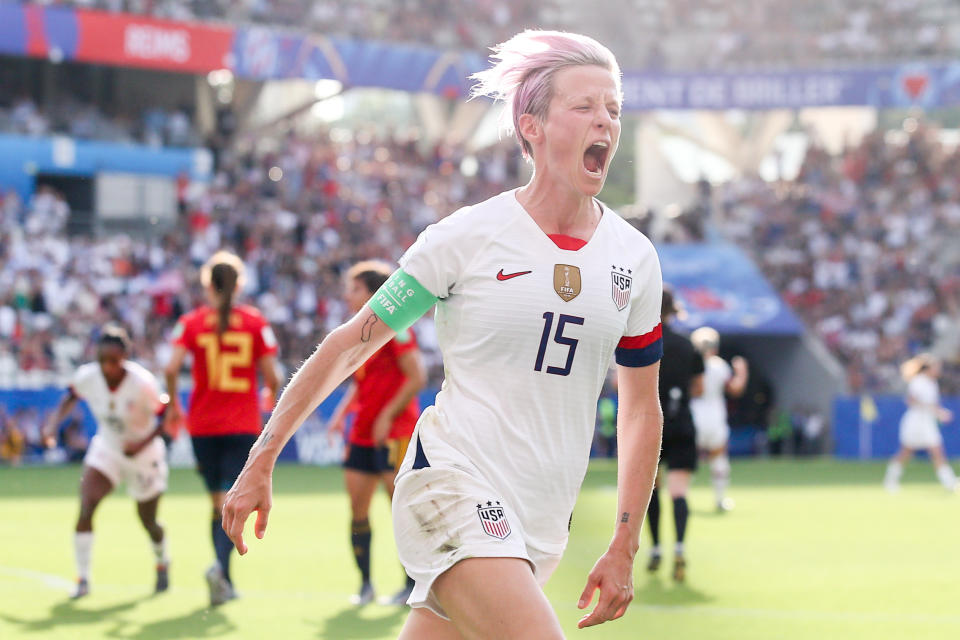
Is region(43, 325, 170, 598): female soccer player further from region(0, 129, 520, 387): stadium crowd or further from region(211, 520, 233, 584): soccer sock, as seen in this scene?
region(0, 129, 520, 387): stadium crowd

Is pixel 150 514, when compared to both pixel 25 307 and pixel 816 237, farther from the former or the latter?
pixel 816 237

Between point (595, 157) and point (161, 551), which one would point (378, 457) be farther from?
point (595, 157)

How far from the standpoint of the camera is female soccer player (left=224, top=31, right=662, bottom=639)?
12.3 feet

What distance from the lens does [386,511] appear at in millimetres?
16203

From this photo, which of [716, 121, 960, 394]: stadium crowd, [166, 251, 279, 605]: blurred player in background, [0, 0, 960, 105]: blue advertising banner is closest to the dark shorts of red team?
[166, 251, 279, 605]: blurred player in background

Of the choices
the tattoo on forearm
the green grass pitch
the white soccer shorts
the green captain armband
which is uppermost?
the green captain armband

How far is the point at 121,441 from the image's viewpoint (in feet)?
32.2

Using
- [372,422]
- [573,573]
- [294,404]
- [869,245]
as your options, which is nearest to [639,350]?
[294,404]

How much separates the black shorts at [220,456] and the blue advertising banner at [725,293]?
20.1 metres

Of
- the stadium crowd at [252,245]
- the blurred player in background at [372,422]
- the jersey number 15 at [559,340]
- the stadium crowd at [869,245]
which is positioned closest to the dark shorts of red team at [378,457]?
the blurred player in background at [372,422]

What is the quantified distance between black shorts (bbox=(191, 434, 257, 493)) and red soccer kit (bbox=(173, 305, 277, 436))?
0.17 ft

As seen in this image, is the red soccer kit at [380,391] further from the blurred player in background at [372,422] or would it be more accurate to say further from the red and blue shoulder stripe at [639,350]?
the red and blue shoulder stripe at [639,350]

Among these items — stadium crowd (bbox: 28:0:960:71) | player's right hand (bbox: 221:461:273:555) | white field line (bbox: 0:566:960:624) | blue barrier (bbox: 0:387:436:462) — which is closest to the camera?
player's right hand (bbox: 221:461:273:555)

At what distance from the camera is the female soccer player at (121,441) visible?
9.77 m
